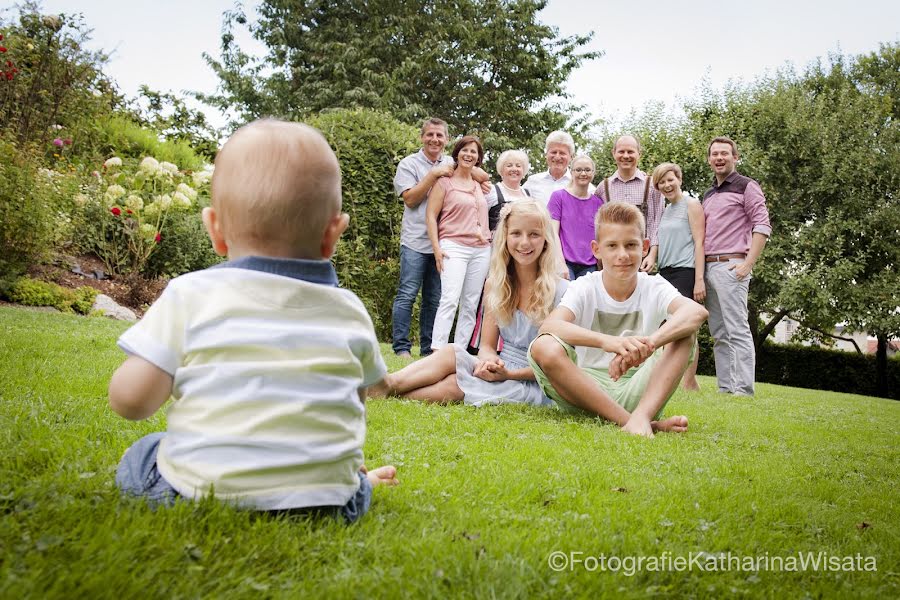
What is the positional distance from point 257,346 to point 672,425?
3199mm

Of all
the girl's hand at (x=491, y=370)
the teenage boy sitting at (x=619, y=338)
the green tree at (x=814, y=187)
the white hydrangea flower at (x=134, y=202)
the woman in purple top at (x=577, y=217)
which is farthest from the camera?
the green tree at (x=814, y=187)

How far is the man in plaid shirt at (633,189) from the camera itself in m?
7.11

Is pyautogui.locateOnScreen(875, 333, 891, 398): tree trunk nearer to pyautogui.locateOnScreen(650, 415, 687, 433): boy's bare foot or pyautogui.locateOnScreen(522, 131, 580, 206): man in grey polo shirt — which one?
pyautogui.locateOnScreen(522, 131, 580, 206): man in grey polo shirt

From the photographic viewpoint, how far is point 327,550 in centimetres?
167

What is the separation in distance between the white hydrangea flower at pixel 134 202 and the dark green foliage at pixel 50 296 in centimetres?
156

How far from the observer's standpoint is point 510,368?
16.1 ft

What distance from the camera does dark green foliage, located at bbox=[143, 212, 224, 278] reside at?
1102 cm

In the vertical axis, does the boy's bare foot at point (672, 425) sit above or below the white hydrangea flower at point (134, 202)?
below

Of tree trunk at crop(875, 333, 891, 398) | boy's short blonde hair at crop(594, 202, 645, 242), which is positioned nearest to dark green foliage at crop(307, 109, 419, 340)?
boy's short blonde hair at crop(594, 202, 645, 242)

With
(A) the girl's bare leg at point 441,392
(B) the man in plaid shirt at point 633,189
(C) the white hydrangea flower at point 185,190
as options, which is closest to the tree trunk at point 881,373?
(B) the man in plaid shirt at point 633,189

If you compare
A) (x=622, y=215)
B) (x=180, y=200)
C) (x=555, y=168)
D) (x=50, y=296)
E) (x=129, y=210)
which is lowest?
(x=50, y=296)

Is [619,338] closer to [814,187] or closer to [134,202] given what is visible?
[134,202]

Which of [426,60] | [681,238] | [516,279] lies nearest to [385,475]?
[516,279]

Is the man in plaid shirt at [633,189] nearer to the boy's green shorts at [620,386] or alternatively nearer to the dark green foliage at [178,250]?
the boy's green shorts at [620,386]
